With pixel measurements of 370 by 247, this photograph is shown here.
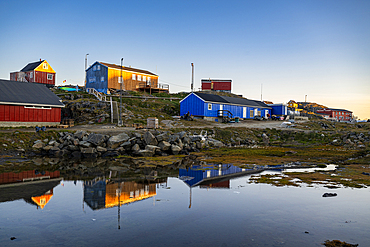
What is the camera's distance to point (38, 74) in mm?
55750

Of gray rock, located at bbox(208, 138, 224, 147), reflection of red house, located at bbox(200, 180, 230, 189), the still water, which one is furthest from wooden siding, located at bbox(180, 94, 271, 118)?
the still water

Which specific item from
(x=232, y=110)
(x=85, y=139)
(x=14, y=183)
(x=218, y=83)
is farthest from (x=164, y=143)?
(x=218, y=83)

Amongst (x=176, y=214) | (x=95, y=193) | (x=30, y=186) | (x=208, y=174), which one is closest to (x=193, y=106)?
(x=208, y=174)

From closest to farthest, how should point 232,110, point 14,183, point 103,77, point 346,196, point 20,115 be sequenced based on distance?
point 346,196, point 14,183, point 20,115, point 232,110, point 103,77

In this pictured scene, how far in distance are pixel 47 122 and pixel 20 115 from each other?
2618mm

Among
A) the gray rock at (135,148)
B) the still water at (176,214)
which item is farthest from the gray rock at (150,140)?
the still water at (176,214)

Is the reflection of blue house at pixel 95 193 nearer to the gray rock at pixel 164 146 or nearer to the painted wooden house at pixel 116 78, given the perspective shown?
the gray rock at pixel 164 146

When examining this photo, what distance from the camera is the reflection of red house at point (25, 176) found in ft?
42.5

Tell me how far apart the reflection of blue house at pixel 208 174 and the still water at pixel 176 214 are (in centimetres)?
55

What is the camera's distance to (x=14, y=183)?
1238 centimetres

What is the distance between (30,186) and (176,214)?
718 centimetres

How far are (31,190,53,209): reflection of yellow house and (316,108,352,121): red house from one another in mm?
102730

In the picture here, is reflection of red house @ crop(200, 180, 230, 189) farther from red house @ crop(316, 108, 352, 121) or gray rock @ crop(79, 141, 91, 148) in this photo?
red house @ crop(316, 108, 352, 121)

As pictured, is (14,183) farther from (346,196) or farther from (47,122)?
(47,122)
